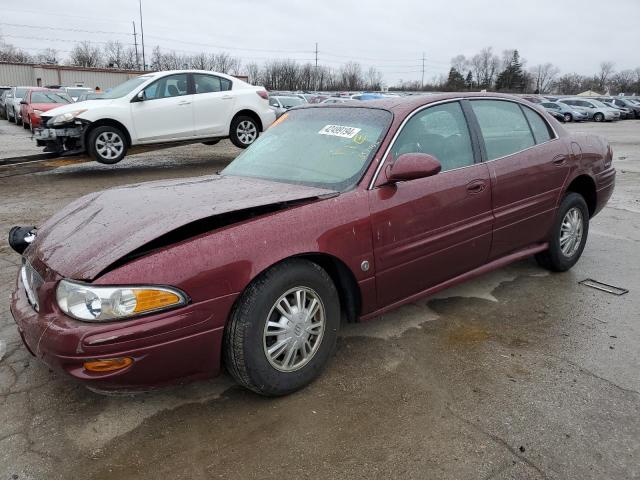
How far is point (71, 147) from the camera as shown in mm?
8586

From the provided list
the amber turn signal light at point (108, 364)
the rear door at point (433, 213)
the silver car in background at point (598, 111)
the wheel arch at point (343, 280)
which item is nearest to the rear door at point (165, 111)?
the rear door at point (433, 213)

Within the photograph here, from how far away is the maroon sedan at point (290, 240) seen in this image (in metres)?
2.23

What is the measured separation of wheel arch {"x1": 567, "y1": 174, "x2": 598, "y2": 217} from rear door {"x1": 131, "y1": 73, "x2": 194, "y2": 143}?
6.89 meters

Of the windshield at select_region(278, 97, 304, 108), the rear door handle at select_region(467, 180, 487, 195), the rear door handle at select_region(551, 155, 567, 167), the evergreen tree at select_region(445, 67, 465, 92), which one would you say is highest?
the evergreen tree at select_region(445, 67, 465, 92)

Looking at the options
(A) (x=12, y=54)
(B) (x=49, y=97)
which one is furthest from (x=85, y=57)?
(B) (x=49, y=97)

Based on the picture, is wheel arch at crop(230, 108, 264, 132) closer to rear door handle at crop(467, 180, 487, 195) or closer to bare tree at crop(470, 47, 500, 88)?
rear door handle at crop(467, 180, 487, 195)

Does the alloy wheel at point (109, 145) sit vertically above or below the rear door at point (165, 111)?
below

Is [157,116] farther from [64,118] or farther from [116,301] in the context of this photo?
[116,301]

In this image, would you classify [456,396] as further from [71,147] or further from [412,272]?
A: [71,147]

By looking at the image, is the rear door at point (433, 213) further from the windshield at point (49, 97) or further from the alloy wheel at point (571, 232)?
the windshield at point (49, 97)

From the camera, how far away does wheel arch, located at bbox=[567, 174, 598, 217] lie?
14.5ft

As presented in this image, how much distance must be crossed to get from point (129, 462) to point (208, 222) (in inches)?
44.4

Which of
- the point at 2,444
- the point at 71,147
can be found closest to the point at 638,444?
the point at 2,444

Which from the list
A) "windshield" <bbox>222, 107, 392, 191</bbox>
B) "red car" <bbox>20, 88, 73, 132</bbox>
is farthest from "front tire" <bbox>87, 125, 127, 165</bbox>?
"red car" <bbox>20, 88, 73, 132</bbox>
